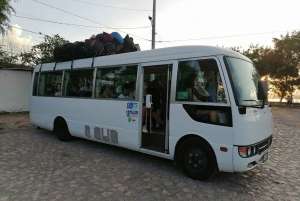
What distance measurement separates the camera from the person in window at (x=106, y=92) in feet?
19.3

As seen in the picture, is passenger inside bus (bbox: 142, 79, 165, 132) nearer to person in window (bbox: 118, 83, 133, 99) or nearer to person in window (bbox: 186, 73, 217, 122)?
person in window (bbox: 118, 83, 133, 99)

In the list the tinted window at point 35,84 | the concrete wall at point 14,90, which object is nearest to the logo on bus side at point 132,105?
the tinted window at point 35,84

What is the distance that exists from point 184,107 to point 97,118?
281 centimetres

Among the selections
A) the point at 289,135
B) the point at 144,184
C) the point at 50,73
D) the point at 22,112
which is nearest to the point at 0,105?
the point at 22,112

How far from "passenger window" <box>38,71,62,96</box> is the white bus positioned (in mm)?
1148

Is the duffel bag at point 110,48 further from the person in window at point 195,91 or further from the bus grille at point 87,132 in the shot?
the person in window at point 195,91

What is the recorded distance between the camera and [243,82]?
13.6 ft

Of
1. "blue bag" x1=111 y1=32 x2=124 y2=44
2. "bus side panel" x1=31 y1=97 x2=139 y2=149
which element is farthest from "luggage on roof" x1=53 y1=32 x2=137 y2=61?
"bus side panel" x1=31 y1=97 x2=139 y2=149

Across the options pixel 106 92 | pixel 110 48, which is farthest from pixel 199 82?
pixel 110 48

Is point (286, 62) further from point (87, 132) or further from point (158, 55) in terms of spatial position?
point (87, 132)

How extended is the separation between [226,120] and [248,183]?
1.46m

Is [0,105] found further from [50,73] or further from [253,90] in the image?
[253,90]

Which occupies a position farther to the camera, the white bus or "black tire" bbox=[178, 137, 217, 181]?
"black tire" bbox=[178, 137, 217, 181]

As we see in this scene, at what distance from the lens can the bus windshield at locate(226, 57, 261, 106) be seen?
3881 millimetres
